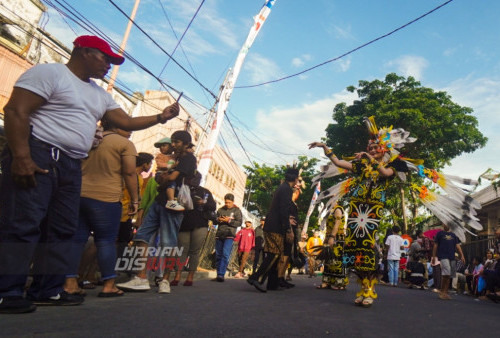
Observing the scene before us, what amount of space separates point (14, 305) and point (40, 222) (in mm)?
525

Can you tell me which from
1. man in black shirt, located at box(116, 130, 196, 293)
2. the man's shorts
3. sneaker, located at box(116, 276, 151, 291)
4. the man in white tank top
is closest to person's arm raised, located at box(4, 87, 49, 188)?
the man in white tank top

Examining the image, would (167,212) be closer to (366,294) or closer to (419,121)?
(366,294)

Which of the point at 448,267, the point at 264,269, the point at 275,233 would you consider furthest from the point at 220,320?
the point at 448,267

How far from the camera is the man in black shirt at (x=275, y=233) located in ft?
19.3

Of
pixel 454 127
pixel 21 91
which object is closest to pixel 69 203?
pixel 21 91

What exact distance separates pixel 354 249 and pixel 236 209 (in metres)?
3.61

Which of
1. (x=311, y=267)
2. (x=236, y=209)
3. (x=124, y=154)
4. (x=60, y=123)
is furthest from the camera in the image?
(x=311, y=267)

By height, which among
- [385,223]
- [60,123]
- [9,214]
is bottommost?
[9,214]

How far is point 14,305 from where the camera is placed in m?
2.47

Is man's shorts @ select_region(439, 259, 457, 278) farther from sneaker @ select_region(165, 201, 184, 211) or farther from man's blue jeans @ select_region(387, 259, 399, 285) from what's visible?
sneaker @ select_region(165, 201, 184, 211)

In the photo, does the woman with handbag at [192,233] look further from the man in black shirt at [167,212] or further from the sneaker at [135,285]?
the sneaker at [135,285]

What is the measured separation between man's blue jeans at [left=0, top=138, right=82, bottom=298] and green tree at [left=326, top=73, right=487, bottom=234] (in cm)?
2077

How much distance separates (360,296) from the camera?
181 inches

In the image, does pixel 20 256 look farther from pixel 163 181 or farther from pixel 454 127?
pixel 454 127
